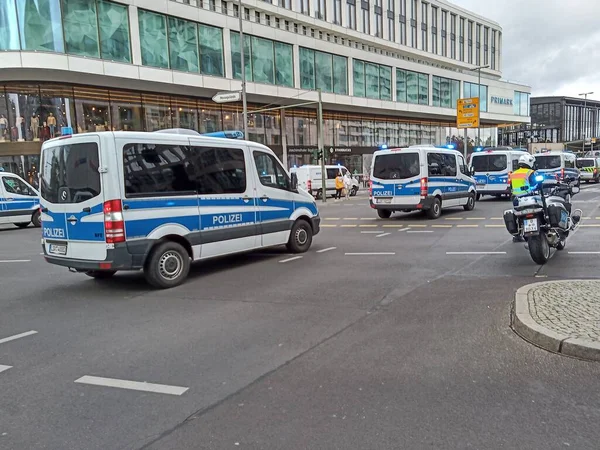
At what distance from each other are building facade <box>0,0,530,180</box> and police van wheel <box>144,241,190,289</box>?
23.2 metres

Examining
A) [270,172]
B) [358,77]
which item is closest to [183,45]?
[358,77]

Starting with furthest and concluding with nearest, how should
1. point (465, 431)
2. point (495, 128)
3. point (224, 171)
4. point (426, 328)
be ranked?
point (495, 128), point (224, 171), point (426, 328), point (465, 431)

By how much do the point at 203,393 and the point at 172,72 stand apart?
3041cm

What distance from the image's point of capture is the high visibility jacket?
8.43 metres

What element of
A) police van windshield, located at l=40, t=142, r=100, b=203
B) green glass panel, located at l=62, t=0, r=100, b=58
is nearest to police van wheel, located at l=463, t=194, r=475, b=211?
police van windshield, located at l=40, t=142, r=100, b=203

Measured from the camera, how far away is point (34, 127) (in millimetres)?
29047

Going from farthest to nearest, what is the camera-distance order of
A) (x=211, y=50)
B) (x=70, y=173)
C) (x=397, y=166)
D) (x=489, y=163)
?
(x=211, y=50) → (x=489, y=163) → (x=397, y=166) → (x=70, y=173)

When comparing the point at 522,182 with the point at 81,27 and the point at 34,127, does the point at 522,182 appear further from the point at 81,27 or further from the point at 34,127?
the point at 34,127

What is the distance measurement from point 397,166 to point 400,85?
36.3 meters

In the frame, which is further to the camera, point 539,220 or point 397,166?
point 397,166

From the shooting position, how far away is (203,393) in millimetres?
3748

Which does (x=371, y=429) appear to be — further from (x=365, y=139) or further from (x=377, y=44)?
(x=377, y=44)

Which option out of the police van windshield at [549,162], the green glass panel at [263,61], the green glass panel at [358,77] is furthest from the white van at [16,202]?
the green glass panel at [358,77]

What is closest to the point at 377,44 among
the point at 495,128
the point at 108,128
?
the point at 495,128
